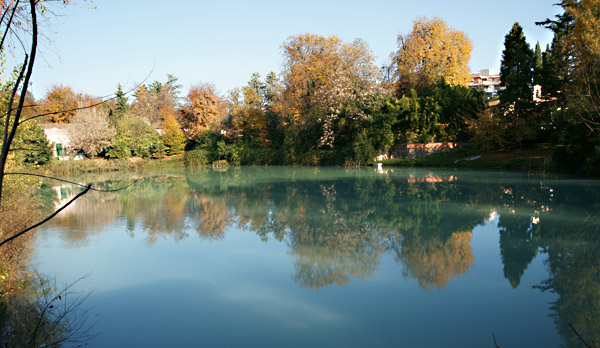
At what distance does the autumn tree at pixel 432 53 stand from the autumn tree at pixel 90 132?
24378mm

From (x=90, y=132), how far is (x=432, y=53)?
2900 centimetres

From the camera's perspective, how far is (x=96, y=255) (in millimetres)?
8664

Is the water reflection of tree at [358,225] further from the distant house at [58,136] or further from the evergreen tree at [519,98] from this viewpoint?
Result: the distant house at [58,136]

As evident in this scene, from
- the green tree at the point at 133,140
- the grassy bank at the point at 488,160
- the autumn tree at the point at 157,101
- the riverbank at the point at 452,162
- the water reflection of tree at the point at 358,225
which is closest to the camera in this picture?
the water reflection of tree at the point at 358,225

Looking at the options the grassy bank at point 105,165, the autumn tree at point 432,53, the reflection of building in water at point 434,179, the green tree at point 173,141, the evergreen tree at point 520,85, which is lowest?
the reflection of building in water at point 434,179

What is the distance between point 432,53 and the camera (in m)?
37.1

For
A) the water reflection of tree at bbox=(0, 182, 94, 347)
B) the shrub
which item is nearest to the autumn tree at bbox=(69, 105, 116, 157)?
the shrub

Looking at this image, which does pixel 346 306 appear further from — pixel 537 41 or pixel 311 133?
pixel 537 41

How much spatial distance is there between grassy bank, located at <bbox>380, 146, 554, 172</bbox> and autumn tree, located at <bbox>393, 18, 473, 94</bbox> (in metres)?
9.27

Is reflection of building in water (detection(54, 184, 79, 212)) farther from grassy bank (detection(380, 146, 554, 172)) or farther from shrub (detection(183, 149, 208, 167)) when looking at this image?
grassy bank (detection(380, 146, 554, 172))

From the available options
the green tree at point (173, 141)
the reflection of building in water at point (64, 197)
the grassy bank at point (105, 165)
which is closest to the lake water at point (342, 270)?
the reflection of building in water at point (64, 197)

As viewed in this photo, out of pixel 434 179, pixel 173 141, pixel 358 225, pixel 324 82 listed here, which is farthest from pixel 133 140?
pixel 358 225

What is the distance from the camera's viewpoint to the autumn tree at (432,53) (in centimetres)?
3656

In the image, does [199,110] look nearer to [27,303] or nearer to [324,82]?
[324,82]
